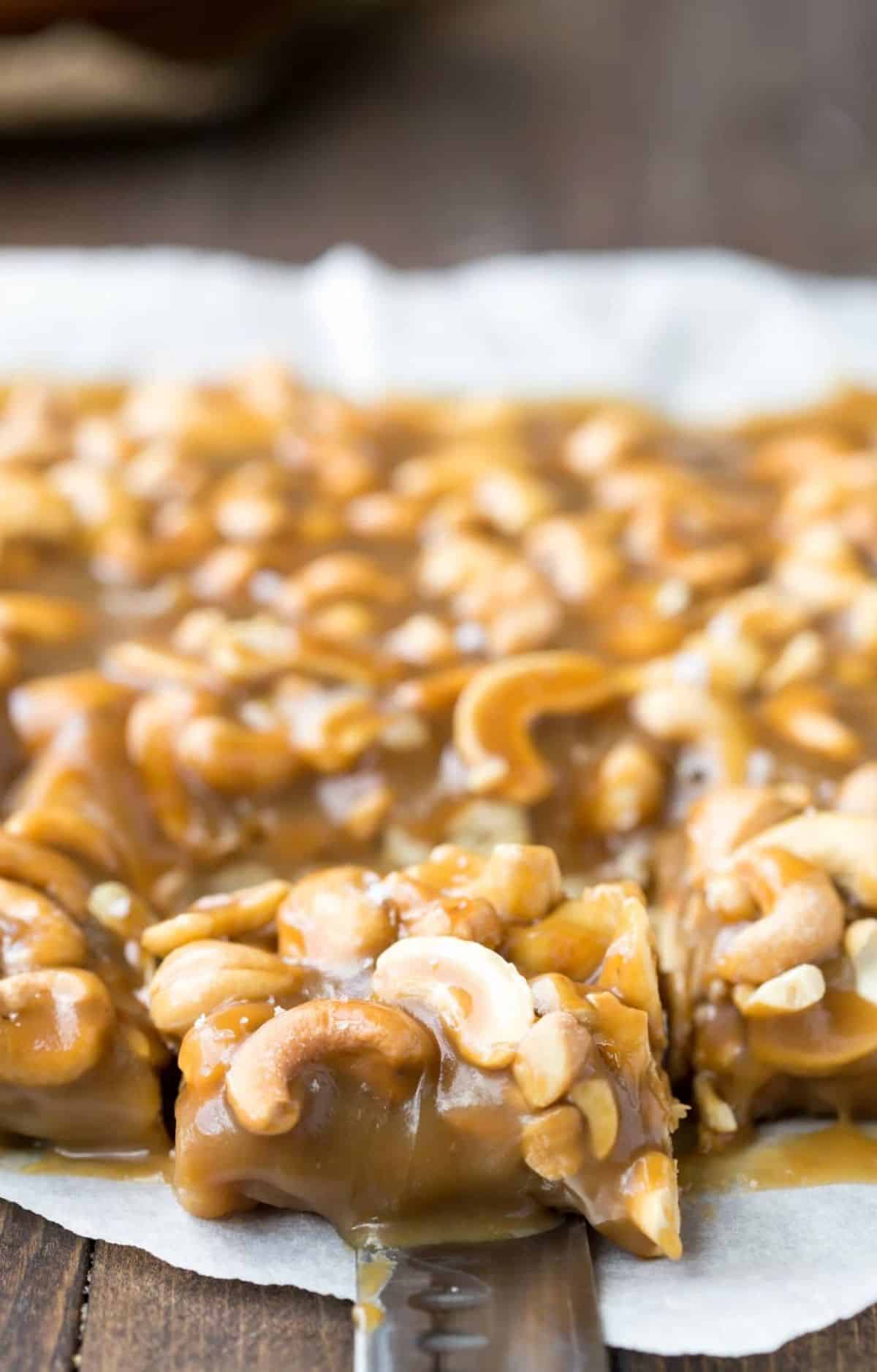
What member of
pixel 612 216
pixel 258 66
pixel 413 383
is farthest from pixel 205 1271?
pixel 258 66

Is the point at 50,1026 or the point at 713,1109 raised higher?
the point at 50,1026

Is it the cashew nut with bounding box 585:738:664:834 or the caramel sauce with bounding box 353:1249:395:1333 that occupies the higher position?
the cashew nut with bounding box 585:738:664:834

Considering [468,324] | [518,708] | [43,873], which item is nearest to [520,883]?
[518,708]

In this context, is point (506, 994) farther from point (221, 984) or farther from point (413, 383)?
point (413, 383)

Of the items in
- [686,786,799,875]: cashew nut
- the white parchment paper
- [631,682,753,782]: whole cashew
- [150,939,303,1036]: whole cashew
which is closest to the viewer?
[150,939,303,1036]: whole cashew

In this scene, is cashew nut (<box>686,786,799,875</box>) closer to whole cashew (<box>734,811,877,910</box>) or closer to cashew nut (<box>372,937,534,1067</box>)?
whole cashew (<box>734,811,877,910</box>)

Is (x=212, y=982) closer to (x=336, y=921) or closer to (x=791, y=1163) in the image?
(x=336, y=921)

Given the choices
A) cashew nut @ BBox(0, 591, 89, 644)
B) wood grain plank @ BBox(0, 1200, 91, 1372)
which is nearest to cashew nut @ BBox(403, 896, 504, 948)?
wood grain plank @ BBox(0, 1200, 91, 1372)
